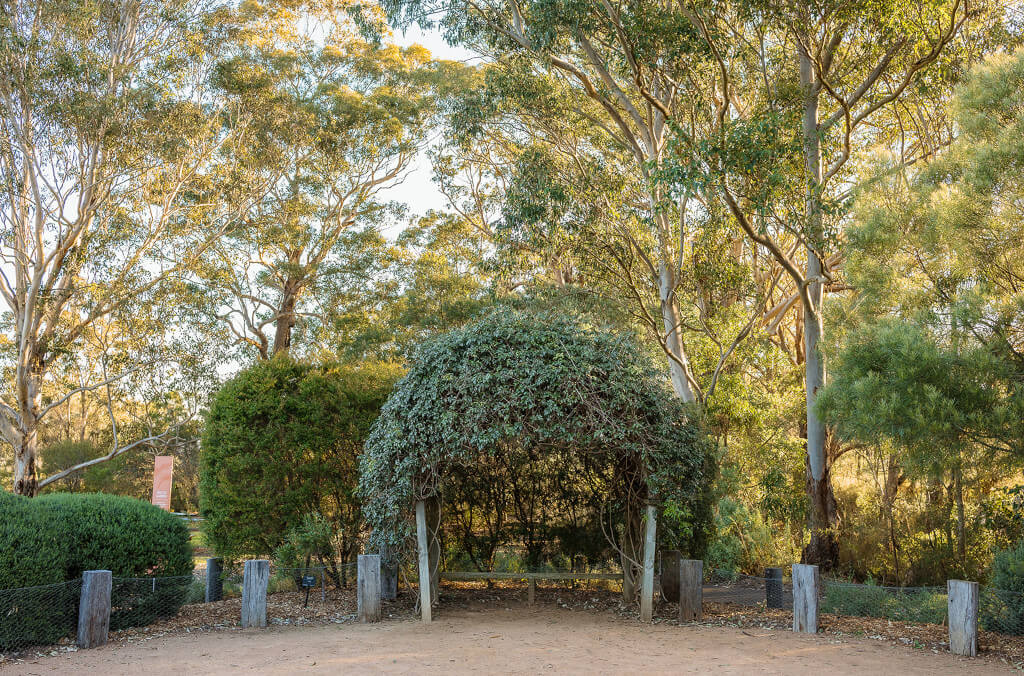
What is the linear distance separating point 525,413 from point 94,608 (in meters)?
4.79

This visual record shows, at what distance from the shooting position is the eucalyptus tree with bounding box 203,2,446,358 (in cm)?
2034

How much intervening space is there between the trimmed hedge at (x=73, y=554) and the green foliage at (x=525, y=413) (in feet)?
8.07

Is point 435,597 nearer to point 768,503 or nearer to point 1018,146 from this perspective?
point 768,503

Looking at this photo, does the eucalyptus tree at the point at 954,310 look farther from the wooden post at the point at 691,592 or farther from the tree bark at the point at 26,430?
the tree bark at the point at 26,430

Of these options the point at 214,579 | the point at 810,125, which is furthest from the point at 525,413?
the point at 810,125

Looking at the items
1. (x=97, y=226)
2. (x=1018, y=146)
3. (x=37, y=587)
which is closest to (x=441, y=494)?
(x=37, y=587)

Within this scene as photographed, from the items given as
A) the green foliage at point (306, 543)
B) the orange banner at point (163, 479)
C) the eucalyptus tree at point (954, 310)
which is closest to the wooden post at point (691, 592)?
the eucalyptus tree at point (954, 310)

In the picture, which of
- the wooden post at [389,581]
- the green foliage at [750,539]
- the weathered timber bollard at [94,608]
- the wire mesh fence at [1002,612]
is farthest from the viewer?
the green foliage at [750,539]

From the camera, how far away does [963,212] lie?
25.3 feet

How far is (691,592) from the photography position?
890 cm

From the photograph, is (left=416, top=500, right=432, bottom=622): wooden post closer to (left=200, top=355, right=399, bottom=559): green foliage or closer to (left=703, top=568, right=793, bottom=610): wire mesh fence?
(left=200, top=355, right=399, bottom=559): green foliage

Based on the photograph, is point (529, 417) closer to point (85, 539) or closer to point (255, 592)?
point (255, 592)

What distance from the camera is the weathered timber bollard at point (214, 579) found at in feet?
33.5

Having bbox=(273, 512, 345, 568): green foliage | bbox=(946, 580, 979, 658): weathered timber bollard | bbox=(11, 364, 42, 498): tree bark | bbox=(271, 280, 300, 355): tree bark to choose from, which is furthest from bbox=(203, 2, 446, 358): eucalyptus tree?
bbox=(946, 580, 979, 658): weathered timber bollard
